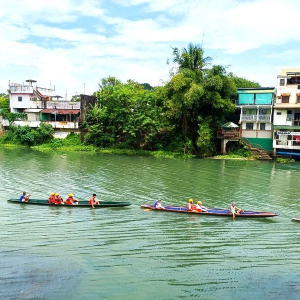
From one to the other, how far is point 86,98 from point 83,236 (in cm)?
3737

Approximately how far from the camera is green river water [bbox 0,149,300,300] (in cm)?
1086

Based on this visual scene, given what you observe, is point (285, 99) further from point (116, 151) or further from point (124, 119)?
point (116, 151)

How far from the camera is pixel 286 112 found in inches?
1608

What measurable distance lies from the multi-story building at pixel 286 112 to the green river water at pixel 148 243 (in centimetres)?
1370

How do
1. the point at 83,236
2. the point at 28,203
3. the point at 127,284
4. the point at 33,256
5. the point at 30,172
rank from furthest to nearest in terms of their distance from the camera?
the point at 30,172
the point at 28,203
the point at 83,236
the point at 33,256
the point at 127,284

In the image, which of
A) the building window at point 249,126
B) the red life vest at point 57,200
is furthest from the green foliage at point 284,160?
the red life vest at point 57,200

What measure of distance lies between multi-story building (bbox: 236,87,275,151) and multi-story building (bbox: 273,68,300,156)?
111cm

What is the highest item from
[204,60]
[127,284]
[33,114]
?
[204,60]

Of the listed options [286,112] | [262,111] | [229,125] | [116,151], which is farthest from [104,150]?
[286,112]

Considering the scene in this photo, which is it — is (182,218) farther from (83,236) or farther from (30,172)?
(30,172)

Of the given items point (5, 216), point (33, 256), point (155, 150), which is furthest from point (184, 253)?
point (155, 150)

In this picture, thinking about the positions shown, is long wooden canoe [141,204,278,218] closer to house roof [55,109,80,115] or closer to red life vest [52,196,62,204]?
red life vest [52,196,62,204]

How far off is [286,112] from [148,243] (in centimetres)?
3199

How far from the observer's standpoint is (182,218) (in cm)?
1825
